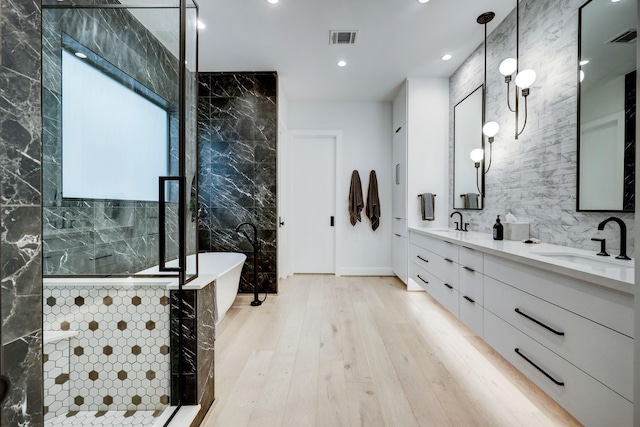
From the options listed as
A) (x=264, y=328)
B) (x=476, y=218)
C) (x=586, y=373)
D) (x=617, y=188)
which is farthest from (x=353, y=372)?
(x=476, y=218)

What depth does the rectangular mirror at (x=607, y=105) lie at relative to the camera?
5.07 feet

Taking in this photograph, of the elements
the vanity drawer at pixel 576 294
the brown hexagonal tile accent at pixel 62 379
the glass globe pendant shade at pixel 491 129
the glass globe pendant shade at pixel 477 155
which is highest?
the glass globe pendant shade at pixel 491 129

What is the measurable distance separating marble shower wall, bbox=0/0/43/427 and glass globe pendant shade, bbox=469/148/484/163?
319 centimetres

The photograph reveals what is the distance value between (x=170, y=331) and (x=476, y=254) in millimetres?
1887

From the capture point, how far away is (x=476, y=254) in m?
2.01

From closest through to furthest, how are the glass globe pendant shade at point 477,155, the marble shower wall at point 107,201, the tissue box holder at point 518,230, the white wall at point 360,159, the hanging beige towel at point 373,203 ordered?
the marble shower wall at point 107,201
the tissue box holder at point 518,230
the glass globe pendant shade at point 477,155
the hanging beige towel at point 373,203
the white wall at point 360,159

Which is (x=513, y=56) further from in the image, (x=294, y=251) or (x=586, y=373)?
(x=294, y=251)

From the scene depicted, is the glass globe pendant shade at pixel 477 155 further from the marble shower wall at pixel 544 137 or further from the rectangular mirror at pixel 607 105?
the rectangular mirror at pixel 607 105

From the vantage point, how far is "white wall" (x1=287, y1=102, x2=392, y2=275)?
4.61 metres

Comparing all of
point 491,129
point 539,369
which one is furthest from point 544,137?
point 539,369

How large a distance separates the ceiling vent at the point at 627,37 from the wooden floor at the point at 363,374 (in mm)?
1974

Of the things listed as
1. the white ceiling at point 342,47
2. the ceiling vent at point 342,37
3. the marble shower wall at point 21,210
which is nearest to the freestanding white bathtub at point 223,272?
the marble shower wall at point 21,210

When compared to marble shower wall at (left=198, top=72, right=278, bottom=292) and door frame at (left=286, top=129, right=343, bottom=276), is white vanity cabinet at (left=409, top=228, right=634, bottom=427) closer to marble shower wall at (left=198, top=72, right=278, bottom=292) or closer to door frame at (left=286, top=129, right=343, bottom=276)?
marble shower wall at (left=198, top=72, right=278, bottom=292)

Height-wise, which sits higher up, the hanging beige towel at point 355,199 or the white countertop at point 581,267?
the hanging beige towel at point 355,199
